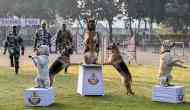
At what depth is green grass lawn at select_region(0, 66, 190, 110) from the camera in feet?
38.1

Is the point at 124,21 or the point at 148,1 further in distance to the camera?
the point at 124,21

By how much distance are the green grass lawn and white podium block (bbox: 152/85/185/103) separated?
18 centimetres

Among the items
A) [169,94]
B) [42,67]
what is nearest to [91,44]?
[42,67]

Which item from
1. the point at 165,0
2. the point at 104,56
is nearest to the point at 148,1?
the point at 165,0

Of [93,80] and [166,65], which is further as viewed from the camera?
[93,80]

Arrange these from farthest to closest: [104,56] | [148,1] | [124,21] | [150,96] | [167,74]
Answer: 1. [124,21]
2. [148,1]
3. [104,56]
4. [150,96]
5. [167,74]

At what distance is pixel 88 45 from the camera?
13656 millimetres

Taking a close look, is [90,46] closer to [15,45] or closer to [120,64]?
[120,64]

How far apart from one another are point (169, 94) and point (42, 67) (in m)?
2.83

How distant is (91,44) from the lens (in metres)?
13.6

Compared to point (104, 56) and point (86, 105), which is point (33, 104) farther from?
point (104, 56)

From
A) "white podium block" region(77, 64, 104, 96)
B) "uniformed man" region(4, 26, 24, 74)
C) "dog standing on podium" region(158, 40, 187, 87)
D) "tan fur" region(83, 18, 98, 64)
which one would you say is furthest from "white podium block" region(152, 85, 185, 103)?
"uniformed man" region(4, 26, 24, 74)

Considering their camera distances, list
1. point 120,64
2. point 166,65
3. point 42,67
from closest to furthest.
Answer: point 42,67 < point 166,65 < point 120,64

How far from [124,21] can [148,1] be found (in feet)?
24.0
